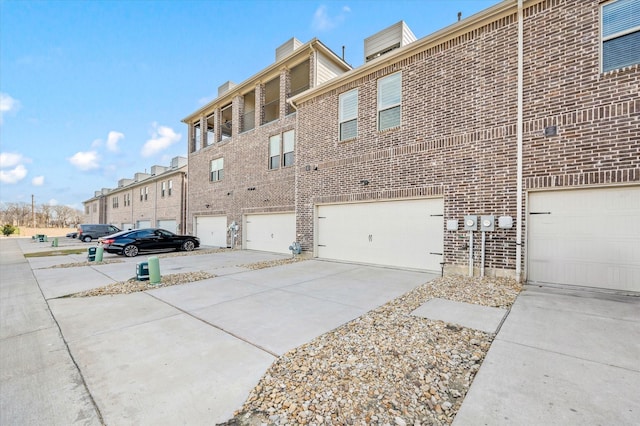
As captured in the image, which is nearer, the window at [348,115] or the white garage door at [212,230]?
the window at [348,115]

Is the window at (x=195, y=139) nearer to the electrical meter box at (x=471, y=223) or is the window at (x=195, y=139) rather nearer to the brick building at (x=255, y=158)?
the brick building at (x=255, y=158)

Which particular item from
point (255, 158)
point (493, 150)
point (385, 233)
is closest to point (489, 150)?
point (493, 150)

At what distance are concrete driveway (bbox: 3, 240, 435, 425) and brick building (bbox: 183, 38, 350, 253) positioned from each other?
5.97 metres

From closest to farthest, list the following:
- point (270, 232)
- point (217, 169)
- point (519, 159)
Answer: point (519, 159), point (270, 232), point (217, 169)

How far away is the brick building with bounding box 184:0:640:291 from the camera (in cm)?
525

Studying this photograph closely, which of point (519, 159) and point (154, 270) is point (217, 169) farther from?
point (519, 159)

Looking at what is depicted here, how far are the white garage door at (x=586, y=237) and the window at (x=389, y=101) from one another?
4.15 m

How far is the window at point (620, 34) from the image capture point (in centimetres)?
515

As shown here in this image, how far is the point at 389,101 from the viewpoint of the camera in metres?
8.38

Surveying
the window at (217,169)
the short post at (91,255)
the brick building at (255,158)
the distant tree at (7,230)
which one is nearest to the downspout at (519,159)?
the brick building at (255,158)

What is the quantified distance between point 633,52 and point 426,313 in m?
6.20

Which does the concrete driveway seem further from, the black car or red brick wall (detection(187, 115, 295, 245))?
red brick wall (detection(187, 115, 295, 245))

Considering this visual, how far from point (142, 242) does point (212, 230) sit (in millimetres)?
4051

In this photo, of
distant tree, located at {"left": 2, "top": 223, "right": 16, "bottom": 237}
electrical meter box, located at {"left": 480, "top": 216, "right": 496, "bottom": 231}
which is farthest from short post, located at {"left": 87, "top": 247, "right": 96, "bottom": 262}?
distant tree, located at {"left": 2, "top": 223, "right": 16, "bottom": 237}
